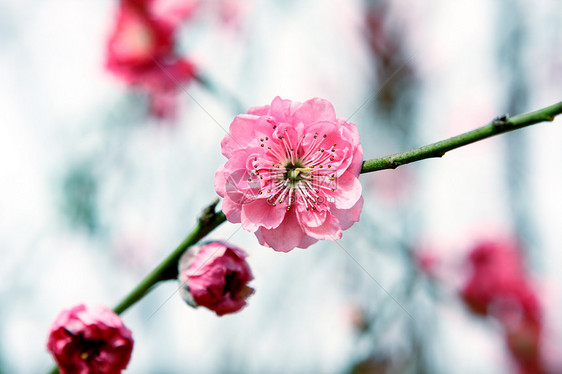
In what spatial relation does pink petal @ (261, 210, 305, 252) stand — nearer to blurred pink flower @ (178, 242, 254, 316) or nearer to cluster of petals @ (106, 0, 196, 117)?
blurred pink flower @ (178, 242, 254, 316)

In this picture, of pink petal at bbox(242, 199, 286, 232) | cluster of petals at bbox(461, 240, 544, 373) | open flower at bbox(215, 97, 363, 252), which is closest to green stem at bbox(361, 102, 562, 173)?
open flower at bbox(215, 97, 363, 252)

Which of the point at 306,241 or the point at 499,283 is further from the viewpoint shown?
the point at 499,283

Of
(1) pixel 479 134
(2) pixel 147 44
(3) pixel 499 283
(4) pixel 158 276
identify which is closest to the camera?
(1) pixel 479 134

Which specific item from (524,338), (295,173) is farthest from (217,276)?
(524,338)

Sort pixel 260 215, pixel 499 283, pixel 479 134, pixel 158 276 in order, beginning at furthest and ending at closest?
pixel 499 283 → pixel 158 276 → pixel 260 215 → pixel 479 134

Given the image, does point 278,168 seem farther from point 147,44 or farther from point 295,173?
point 147,44

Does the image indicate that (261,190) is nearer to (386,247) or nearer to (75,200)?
(386,247)
